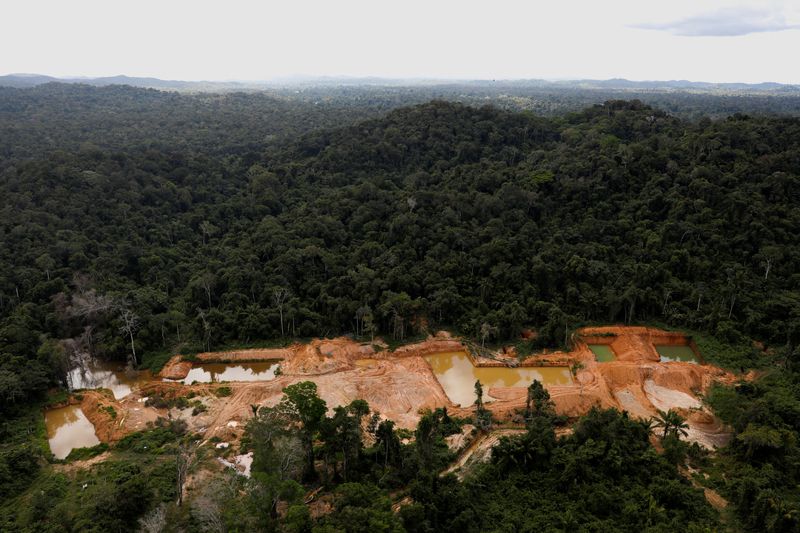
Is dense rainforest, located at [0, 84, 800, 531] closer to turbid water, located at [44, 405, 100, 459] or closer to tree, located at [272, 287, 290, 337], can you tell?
tree, located at [272, 287, 290, 337]

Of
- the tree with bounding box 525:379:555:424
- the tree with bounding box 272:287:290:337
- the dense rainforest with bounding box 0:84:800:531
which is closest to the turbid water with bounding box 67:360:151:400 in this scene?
the dense rainforest with bounding box 0:84:800:531

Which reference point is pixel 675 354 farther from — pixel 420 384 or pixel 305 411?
pixel 305 411

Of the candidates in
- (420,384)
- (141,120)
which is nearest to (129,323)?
(420,384)

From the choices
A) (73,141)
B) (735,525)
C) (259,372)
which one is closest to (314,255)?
(259,372)

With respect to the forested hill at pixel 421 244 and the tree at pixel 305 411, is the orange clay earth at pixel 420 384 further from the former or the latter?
the tree at pixel 305 411

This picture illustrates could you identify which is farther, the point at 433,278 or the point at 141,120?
the point at 141,120

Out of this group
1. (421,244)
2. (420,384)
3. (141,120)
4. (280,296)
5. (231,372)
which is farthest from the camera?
(141,120)

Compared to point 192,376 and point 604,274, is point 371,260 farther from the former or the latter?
point 604,274

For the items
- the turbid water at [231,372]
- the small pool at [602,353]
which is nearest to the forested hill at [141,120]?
the turbid water at [231,372]
